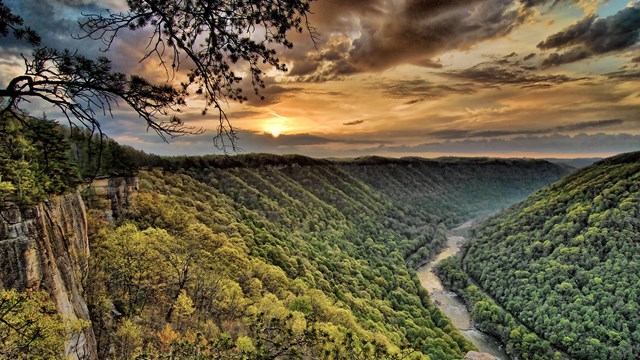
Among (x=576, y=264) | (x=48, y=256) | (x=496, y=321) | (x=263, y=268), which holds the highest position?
(x=48, y=256)

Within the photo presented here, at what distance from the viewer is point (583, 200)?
104000 millimetres

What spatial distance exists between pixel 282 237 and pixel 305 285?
26.1 m

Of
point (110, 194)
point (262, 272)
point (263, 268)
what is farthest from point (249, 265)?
point (110, 194)

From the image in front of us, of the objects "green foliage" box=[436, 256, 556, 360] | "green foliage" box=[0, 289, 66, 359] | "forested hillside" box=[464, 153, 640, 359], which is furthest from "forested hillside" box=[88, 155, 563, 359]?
"forested hillside" box=[464, 153, 640, 359]

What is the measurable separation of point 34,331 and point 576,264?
95.6 meters

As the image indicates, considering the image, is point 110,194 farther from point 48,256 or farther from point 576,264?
point 576,264

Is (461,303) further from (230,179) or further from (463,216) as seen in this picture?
(463,216)

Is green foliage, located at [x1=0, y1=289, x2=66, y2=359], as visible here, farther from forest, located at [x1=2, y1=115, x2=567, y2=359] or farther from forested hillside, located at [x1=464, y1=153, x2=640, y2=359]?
forested hillside, located at [x1=464, y1=153, x2=640, y2=359]

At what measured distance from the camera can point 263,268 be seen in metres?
52.7

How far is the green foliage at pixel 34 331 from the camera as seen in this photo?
14.9 meters

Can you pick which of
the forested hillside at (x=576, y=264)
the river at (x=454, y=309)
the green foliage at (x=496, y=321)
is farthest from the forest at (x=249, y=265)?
the forested hillside at (x=576, y=264)

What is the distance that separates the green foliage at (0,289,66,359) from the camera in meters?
14.9

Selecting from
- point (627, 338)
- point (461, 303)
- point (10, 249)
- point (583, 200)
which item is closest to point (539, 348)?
point (627, 338)

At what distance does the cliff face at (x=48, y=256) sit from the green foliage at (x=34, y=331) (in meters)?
1.15
